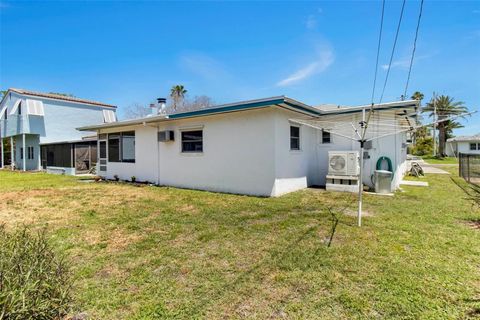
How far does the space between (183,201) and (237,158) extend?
2292mm

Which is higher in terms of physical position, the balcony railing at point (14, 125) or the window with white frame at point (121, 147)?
the balcony railing at point (14, 125)

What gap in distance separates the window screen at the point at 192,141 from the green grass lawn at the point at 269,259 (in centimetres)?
345

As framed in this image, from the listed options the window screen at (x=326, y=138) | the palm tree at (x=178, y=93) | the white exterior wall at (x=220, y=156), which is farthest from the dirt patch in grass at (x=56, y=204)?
the palm tree at (x=178, y=93)

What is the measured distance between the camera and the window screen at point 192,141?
923cm

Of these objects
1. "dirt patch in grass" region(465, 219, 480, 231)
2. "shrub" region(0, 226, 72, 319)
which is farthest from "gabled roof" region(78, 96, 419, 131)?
"shrub" region(0, 226, 72, 319)

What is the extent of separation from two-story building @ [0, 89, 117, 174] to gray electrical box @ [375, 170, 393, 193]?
16180 millimetres

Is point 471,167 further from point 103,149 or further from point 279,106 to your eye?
point 103,149

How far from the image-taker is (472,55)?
612 cm

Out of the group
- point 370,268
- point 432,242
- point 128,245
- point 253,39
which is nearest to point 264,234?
point 370,268

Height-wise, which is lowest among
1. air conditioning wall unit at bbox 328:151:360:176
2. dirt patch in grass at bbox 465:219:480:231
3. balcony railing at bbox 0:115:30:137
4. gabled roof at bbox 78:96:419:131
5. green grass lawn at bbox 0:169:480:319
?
green grass lawn at bbox 0:169:480:319

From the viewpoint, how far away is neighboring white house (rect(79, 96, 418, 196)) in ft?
24.7

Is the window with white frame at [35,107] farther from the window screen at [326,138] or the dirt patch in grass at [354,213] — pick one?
the dirt patch in grass at [354,213]

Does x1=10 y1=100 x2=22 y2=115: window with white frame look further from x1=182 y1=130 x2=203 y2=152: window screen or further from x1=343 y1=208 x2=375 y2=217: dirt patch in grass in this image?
x1=343 y1=208 x2=375 y2=217: dirt patch in grass

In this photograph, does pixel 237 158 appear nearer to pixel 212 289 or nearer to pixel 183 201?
pixel 183 201
